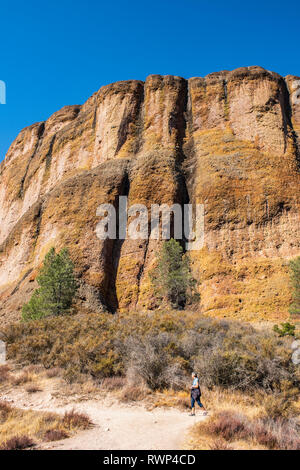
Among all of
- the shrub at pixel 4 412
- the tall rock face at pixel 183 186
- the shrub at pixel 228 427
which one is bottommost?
the shrub at pixel 4 412

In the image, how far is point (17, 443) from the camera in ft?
19.4

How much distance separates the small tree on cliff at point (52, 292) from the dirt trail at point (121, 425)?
1438 cm

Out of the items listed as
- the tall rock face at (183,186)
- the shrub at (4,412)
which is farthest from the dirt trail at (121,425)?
the tall rock face at (183,186)

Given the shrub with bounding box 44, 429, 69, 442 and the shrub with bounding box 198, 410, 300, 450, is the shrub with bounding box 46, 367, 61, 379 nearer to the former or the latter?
the shrub with bounding box 44, 429, 69, 442

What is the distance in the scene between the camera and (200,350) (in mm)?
11297

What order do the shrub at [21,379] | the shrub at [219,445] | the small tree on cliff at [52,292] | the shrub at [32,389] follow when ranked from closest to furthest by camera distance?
the shrub at [219,445] → the shrub at [32,389] → the shrub at [21,379] → the small tree on cliff at [52,292]

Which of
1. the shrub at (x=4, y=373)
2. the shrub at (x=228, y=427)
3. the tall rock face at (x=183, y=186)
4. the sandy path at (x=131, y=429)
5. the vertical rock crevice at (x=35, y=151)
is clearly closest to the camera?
the sandy path at (x=131, y=429)

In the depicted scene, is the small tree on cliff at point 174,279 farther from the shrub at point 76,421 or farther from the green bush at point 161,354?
the shrub at point 76,421

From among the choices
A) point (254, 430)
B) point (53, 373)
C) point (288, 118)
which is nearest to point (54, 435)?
point (254, 430)

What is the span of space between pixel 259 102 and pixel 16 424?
42.7 meters

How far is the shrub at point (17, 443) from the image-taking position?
→ 5.85m

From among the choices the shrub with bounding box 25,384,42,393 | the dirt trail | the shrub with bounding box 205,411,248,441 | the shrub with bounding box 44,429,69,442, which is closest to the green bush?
the shrub with bounding box 25,384,42,393
